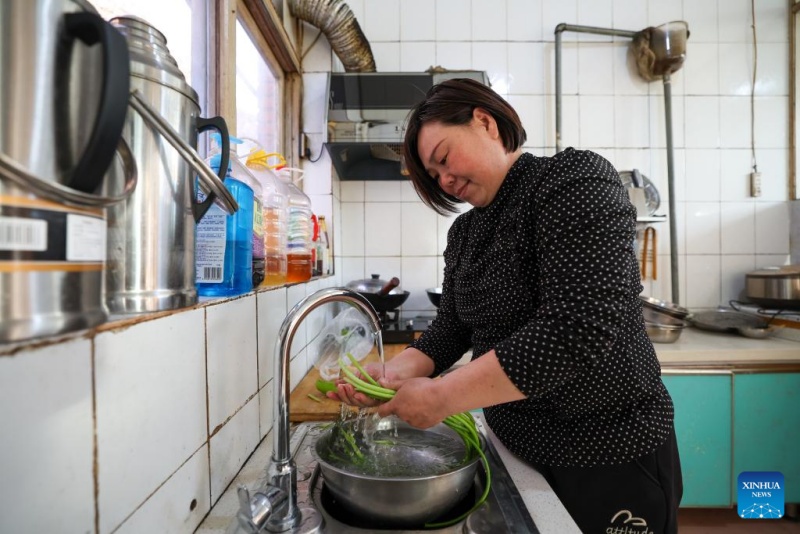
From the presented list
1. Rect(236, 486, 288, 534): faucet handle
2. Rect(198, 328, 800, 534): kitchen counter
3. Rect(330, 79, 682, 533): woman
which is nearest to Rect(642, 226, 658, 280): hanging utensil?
Rect(198, 328, 800, 534): kitchen counter

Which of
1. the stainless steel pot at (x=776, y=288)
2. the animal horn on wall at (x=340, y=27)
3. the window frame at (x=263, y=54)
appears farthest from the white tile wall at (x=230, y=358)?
the stainless steel pot at (x=776, y=288)

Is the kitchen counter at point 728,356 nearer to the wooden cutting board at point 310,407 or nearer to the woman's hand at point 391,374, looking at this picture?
the woman's hand at point 391,374

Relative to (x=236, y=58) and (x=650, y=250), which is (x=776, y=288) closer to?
(x=650, y=250)

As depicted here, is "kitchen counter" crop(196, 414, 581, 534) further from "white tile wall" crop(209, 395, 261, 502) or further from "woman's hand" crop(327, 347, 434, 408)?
"woman's hand" crop(327, 347, 434, 408)

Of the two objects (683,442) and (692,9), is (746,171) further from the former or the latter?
(683,442)

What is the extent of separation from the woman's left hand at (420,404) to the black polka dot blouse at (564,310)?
119 millimetres

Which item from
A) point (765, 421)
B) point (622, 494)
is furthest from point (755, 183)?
point (622, 494)

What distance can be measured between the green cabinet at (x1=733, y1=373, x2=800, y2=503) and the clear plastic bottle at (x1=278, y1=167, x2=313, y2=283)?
167 cm

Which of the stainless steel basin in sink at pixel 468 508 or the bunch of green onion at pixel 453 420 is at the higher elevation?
the bunch of green onion at pixel 453 420

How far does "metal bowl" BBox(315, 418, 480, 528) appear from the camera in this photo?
0.57 meters

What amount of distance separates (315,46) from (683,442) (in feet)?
7.78

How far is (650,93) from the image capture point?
2119 millimetres

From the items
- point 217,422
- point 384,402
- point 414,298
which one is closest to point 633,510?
point 384,402

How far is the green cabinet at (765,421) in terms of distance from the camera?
60.1 inches
